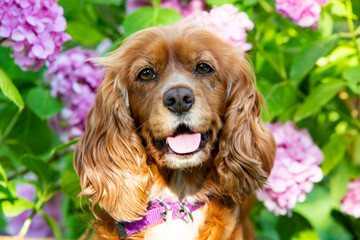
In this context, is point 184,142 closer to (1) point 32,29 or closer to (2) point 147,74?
(2) point 147,74

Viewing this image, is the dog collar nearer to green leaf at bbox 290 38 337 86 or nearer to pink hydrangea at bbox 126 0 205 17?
green leaf at bbox 290 38 337 86

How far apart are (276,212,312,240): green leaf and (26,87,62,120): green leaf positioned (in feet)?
5.07

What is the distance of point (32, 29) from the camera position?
2.77m

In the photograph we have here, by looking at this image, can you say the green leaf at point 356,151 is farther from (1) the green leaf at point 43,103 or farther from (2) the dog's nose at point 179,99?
(1) the green leaf at point 43,103

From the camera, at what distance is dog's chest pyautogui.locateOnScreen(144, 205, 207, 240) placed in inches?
101

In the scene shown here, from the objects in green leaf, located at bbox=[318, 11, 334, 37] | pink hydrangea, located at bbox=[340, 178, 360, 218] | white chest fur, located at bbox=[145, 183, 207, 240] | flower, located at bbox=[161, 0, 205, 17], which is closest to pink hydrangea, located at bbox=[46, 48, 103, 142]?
flower, located at bbox=[161, 0, 205, 17]

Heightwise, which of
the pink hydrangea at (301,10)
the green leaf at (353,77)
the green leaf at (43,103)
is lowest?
the green leaf at (43,103)

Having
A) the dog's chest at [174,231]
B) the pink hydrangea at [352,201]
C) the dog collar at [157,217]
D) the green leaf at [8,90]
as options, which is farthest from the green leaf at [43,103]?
the pink hydrangea at [352,201]

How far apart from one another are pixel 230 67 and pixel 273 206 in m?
0.83

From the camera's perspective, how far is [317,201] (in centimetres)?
334

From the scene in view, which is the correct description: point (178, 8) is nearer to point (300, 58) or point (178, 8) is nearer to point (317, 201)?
point (300, 58)

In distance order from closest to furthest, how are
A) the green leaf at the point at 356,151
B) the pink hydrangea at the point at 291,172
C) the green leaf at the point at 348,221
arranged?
the pink hydrangea at the point at 291,172 < the green leaf at the point at 356,151 < the green leaf at the point at 348,221

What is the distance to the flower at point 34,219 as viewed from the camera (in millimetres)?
3721

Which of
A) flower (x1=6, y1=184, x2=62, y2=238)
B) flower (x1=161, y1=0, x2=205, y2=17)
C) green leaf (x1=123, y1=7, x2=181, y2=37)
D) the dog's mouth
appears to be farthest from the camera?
flower (x1=6, y1=184, x2=62, y2=238)
